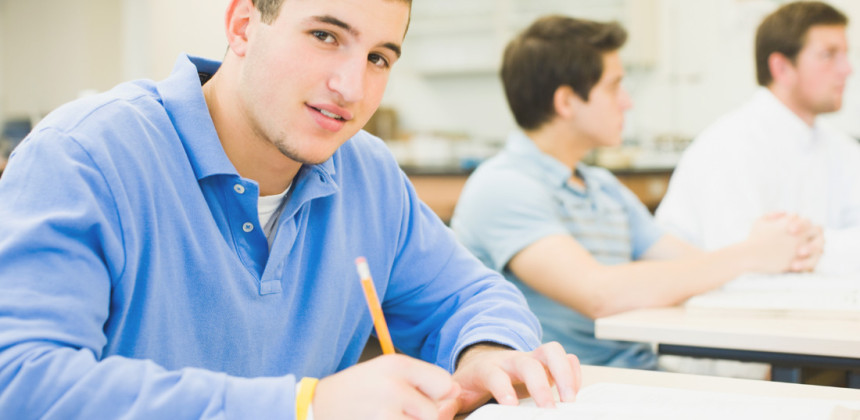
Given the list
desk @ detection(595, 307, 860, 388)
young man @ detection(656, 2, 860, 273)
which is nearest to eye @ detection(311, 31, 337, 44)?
desk @ detection(595, 307, 860, 388)

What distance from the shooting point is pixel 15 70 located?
5195 millimetres

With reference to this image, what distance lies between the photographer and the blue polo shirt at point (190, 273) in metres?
0.62

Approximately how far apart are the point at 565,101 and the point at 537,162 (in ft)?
0.76

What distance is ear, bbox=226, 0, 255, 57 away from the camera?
0.95 m

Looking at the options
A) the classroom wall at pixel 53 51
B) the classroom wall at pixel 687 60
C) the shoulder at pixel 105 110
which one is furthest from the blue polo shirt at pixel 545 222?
the classroom wall at pixel 53 51

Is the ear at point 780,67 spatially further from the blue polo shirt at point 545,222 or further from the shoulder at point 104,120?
the shoulder at point 104,120

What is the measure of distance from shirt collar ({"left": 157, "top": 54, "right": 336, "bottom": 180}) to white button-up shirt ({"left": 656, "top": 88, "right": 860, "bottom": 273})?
4.91ft

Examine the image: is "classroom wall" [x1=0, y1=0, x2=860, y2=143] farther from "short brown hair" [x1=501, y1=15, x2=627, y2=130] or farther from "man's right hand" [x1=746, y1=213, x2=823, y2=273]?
"man's right hand" [x1=746, y1=213, x2=823, y2=273]

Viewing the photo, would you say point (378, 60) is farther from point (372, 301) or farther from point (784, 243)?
point (784, 243)

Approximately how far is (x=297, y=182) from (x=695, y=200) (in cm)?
147

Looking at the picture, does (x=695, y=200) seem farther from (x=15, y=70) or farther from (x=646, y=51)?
(x=15, y=70)

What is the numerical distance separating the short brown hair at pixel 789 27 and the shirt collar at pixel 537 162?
3.62 feet

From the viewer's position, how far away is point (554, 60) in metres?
1.96

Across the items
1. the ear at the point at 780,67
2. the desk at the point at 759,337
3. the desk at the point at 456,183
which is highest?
the ear at the point at 780,67
